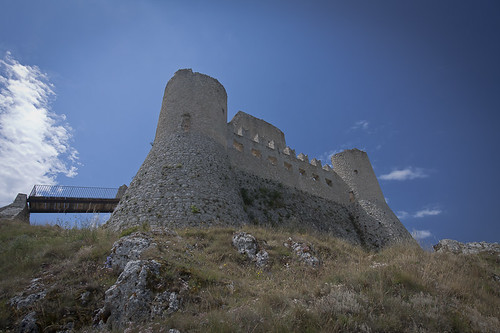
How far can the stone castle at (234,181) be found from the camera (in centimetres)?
1137

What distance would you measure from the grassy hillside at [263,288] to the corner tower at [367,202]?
1225 cm

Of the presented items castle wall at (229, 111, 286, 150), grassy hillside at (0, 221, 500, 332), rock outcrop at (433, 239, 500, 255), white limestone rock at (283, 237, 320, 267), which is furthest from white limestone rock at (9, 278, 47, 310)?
castle wall at (229, 111, 286, 150)

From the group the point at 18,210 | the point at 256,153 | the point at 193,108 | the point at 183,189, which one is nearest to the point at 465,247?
the point at 183,189

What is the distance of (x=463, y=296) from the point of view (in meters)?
5.22

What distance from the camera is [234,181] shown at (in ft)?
47.7

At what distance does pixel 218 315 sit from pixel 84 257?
4401 mm

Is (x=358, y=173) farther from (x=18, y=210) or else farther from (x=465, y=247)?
(x=18, y=210)

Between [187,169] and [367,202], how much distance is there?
1682 centimetres

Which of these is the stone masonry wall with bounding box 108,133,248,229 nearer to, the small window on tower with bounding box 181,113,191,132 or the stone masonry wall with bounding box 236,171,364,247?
the small window on tower with bounding box 181,113,191,132

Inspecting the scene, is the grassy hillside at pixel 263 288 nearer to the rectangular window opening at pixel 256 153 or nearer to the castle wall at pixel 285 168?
the castle wall at pixel 285 168

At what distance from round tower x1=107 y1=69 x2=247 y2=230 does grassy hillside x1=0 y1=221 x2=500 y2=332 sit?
97.3 inches

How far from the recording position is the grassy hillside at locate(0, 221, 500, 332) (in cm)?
399


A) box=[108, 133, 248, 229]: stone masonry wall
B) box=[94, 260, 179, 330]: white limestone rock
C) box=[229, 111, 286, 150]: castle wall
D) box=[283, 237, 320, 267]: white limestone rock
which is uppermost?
box=[229, 111, 286, 150]: castle wall

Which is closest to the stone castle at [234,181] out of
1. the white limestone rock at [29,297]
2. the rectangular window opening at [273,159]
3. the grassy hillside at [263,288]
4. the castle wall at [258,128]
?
the rectangular window opening at [273,159]
